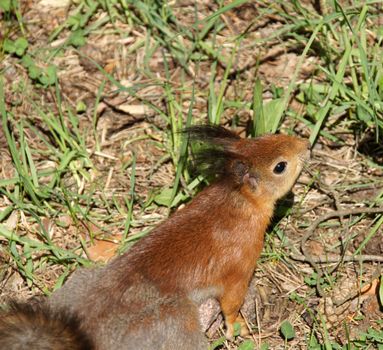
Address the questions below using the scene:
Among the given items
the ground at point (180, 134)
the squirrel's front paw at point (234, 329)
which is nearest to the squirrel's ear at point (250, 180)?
the ground at point (180, 134)

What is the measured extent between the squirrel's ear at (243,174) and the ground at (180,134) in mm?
660

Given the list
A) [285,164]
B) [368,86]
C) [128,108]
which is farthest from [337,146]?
[128,108]

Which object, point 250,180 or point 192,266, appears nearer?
point 192,266

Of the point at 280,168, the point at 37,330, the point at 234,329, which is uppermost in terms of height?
the point at 37,330

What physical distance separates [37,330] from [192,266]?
999 mm

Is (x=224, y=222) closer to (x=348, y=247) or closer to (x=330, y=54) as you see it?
(x=348, y=247)

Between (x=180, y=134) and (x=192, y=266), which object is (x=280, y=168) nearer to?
(x=192, y=266)

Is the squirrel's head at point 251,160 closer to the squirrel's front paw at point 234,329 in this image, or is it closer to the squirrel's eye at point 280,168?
the squirrel's eye at point 280,168

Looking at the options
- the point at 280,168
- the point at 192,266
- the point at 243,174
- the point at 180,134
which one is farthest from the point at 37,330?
the point at 180,134

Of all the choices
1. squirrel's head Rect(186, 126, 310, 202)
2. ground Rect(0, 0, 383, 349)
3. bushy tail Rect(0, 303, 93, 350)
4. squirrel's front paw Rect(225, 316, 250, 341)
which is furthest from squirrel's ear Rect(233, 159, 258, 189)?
bushy tail Rect(0, 303, 93, 350)

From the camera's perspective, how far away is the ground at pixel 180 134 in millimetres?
5059

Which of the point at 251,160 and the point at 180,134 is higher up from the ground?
the point at 251,160

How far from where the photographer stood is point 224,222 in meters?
4.70

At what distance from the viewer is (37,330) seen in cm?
395
